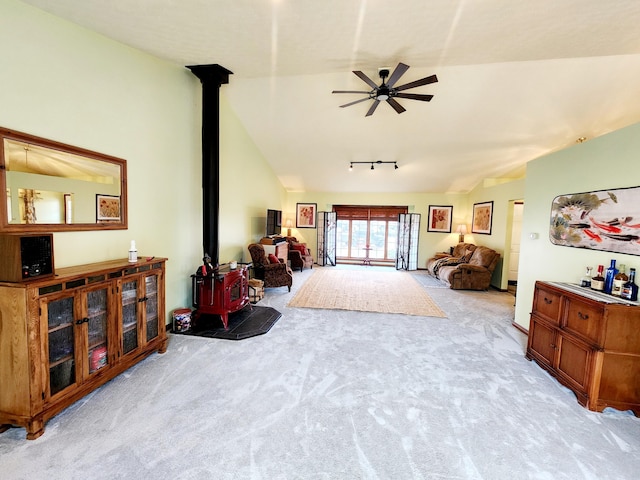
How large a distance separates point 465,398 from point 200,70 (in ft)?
15.2

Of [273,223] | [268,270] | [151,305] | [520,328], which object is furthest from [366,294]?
[151,305]

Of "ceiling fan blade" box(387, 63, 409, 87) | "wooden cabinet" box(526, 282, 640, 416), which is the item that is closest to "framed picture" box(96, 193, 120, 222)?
"ceiling fan blade" box(387, 63, 409, 87)

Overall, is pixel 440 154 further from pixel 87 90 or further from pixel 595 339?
pixel 87 90

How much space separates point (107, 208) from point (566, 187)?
5094 millimetres

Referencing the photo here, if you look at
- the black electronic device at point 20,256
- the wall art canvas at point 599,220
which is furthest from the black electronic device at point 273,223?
the wall art canvas at point 599,220

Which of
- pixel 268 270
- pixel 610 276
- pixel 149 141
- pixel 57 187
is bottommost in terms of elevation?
pixel 268 270

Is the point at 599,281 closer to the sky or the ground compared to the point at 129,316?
closer to the sky

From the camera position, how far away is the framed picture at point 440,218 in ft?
27.2

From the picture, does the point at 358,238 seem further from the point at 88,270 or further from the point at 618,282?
the point at 88,270

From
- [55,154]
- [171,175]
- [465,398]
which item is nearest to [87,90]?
[55,154]

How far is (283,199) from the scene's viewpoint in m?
8.62

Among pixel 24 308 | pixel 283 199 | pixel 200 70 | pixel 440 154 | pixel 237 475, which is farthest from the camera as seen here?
pixel 283 199

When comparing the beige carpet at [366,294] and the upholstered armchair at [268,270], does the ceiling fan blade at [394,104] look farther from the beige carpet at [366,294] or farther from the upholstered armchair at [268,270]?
the upholstered armchair at [268,270]

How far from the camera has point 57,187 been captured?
7.22ft
